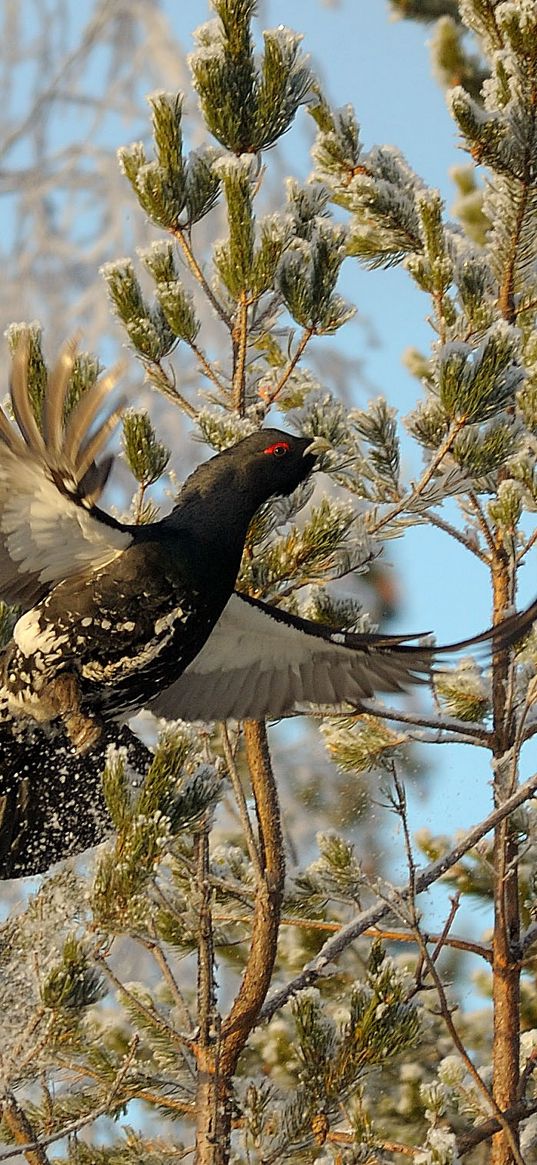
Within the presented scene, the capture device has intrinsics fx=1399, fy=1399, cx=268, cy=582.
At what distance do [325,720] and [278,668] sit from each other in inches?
24.8

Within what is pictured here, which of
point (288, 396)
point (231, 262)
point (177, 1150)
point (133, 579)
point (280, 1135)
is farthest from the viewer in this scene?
point (288, 396)

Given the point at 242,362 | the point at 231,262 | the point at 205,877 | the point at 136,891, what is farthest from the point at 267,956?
the point at 231,262

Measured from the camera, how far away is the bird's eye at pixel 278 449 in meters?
3.02

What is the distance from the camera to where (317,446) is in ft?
10.2

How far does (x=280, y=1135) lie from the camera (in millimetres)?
2990

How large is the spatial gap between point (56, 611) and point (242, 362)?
2.62 feet

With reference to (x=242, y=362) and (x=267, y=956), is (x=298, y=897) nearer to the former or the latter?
(x=267, y=956)

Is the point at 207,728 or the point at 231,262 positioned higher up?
the point at 231,262

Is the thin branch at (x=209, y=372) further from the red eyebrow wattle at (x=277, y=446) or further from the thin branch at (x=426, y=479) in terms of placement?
the thin branch at (x=426, y=479)

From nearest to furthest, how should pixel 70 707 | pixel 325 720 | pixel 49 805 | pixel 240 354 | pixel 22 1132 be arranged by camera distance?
pixel 22 1132
pixel 70 707
pixel 49 805
pixel 240 354
pixel 325 720

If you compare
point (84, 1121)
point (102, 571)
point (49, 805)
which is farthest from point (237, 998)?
point (102, 571)

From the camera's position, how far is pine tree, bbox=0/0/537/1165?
9.02 ft

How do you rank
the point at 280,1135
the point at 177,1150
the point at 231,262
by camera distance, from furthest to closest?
1. the point at 177,1150
2. the point at 231,262
3. the point at 280,1135

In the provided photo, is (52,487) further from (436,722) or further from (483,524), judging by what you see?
(483,524)
